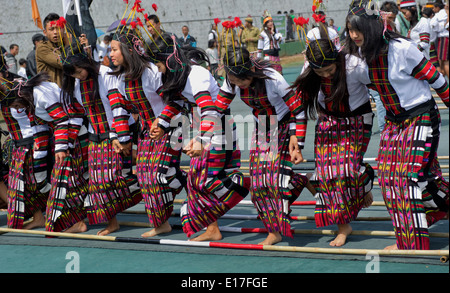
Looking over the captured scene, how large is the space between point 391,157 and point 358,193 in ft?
1.58

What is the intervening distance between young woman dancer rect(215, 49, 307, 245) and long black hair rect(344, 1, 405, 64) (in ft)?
2.17

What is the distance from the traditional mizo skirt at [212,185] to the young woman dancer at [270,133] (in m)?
0.19

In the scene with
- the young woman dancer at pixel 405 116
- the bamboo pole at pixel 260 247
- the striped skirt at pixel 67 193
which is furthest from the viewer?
the striped skirt at pixel 67 193

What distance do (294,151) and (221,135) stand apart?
0.61 m

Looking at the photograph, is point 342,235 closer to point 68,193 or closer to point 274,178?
point 274,178

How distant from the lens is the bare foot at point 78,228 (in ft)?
18.4

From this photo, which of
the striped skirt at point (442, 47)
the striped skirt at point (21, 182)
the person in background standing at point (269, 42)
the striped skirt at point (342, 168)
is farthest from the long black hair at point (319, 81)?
the person in background standing at point (269, 42)

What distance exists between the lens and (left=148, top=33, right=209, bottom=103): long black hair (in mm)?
4832

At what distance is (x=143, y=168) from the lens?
512cm

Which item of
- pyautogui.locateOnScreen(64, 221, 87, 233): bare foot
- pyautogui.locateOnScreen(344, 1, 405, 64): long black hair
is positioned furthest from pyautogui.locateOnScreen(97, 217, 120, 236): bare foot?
pyautogui.locateOnScreen(344, 1, 405, 64): long black hair

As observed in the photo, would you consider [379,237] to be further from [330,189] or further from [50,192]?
[50,192]

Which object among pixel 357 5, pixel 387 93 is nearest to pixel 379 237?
pixel 387 93

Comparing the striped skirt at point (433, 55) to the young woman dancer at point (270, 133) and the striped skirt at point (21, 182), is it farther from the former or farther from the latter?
the striped skirt at point (21, 182)

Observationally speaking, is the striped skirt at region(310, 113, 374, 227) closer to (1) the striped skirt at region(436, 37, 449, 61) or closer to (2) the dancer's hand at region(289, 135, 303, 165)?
(2) the dancer's hand at region(289, 135, 303, 165)
